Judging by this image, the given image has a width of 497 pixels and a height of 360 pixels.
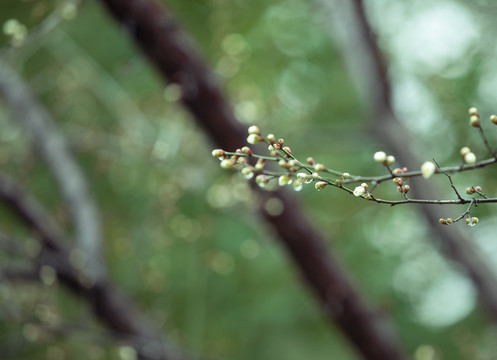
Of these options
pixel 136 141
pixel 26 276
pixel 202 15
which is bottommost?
pixel 26 276

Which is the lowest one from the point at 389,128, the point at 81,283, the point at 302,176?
the point at 302,176

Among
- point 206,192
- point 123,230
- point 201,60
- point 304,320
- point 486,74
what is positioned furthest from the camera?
point 304,320

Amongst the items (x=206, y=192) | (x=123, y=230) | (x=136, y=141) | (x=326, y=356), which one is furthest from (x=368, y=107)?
(x=326, y=356)

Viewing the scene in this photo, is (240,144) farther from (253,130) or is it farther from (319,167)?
(319,167)

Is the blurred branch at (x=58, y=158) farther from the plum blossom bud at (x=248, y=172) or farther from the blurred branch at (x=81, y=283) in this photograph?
the plum blossom bud at (x=248, y=172)

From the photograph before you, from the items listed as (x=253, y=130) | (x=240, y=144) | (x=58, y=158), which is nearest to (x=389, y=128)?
(x=240, y=144)

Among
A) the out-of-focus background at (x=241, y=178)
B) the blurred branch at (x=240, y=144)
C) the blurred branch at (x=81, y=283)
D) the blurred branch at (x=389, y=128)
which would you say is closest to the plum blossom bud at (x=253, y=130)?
the blurred branch at (x=240, y=144)

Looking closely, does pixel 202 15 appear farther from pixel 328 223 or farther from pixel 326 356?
pixel 326 356
